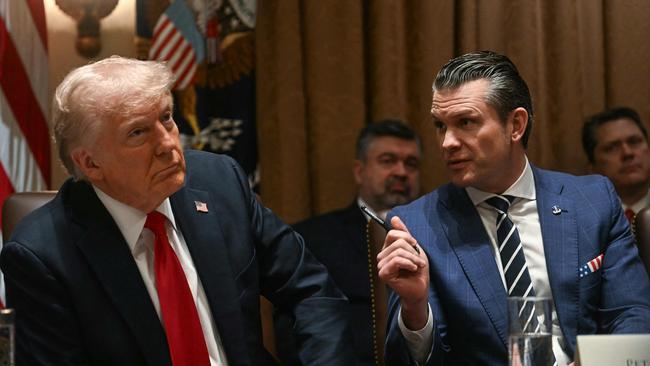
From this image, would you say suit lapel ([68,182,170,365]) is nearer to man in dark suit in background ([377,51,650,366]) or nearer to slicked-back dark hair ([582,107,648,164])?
man in dark suit in background ([377,51,650,366])

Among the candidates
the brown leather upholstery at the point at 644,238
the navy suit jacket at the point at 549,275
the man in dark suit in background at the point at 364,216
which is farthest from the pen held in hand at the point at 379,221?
the man in dark suit in background at the point at 364,216

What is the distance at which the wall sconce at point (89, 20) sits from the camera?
403 cm

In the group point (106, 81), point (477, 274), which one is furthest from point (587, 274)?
point (106, 81)

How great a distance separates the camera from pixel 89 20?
4.04m

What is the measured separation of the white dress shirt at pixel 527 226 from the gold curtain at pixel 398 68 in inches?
58.3

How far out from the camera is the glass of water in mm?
1827

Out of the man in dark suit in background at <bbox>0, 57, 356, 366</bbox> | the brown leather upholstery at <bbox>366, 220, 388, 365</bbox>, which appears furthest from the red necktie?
the brown leather upholstery at <bbox>366, 220, 388, 365</bbox>

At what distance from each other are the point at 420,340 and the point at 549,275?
413 millimetres

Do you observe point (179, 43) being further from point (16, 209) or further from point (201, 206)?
point (201, 206)

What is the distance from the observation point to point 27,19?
3746 mm

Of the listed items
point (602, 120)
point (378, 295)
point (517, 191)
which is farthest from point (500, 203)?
point (602, 120)

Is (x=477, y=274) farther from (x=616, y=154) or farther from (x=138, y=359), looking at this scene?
(x=616, y=154)

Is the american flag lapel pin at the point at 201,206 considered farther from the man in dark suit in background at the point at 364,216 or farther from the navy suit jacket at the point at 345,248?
the navy suit jacket at the point at 345,248

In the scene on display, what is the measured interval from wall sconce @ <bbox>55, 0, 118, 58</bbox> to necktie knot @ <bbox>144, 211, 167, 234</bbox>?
1696 millimetres
